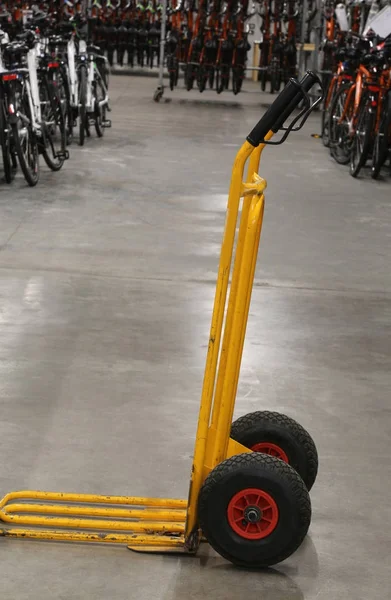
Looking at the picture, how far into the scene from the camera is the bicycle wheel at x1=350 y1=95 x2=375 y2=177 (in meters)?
7.31

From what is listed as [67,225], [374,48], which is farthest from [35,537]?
[374,48]

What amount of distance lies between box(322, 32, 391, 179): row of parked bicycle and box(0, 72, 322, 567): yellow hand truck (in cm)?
521

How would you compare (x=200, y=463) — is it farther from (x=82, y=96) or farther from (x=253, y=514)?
(x=82, y=96)

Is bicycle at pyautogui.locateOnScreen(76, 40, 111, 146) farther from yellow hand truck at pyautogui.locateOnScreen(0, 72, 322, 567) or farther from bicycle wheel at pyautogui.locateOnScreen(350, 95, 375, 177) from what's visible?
yellow hand truck at pyautogui.locateOnScreen(0, 72, 322, 567)

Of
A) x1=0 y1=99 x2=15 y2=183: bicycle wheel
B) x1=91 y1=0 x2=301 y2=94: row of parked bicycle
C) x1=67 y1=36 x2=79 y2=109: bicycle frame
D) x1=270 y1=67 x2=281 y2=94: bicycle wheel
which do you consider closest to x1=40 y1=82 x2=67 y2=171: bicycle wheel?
x1=0 y1=99 x2=15 y2=183: bicycle wheel

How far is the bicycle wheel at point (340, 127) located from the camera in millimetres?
8156

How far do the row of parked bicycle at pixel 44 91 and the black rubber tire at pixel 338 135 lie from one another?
223 cm

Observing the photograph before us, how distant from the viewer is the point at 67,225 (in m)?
5.76

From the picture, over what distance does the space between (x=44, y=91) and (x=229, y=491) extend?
586 cm

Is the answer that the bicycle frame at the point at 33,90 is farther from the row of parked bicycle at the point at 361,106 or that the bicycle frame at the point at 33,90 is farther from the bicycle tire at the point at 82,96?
the row of parked bicycle at the point at 361,106

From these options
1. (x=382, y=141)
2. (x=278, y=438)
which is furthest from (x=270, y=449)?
(x=382, y=141)

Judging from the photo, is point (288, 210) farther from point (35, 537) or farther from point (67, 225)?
point (35, 537)

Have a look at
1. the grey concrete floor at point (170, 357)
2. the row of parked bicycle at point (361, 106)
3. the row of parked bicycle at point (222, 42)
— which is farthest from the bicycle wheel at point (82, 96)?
the row of parked bicycle at point (222, 42)

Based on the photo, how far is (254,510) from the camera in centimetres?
226
